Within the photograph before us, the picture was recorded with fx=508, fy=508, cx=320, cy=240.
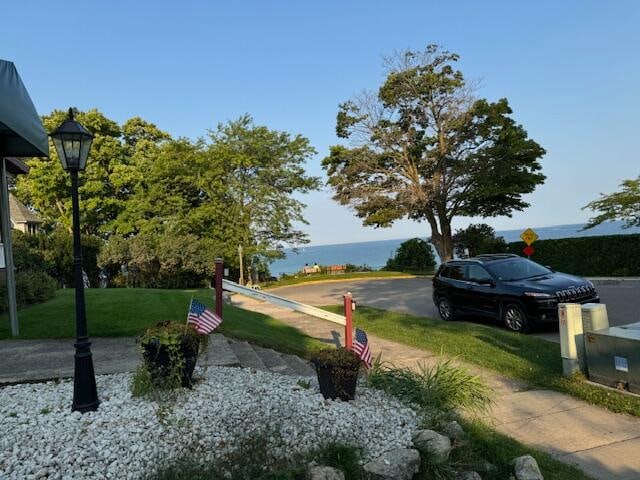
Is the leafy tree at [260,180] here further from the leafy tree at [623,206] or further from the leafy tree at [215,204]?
the leafy tree at [623,206]

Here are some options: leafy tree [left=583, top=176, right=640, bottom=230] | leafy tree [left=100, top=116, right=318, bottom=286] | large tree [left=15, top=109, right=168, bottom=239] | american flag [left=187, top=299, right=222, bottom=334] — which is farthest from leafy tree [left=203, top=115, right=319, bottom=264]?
A: american flag [left=187, top=299, right=222, bottom=334]

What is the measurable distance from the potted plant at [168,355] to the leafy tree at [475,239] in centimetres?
2878

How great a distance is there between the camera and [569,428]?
202 inches

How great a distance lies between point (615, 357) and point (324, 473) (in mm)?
4391

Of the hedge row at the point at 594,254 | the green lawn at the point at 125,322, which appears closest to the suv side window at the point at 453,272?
the green lawn at the point at 125,322

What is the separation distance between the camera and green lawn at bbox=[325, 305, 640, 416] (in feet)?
19.7

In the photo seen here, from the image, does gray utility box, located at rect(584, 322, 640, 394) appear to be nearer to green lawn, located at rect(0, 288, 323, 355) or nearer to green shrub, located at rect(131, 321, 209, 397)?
green lawn, located at rect(0, 288, 323, 355)

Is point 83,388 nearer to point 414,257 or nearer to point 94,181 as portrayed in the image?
point 94,181

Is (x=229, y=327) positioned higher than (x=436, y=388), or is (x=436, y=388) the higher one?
(x=229, y=327)

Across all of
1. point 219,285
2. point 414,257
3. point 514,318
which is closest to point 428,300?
point 514,318

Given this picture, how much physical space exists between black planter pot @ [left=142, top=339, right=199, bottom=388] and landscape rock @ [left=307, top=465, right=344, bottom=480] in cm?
176

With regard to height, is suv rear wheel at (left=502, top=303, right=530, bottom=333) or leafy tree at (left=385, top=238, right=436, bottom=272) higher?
leafy tree at (left=385, top=238, right=436, bottom=272)

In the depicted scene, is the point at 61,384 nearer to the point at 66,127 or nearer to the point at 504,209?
the point at 66,127

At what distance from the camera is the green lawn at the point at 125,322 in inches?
332
